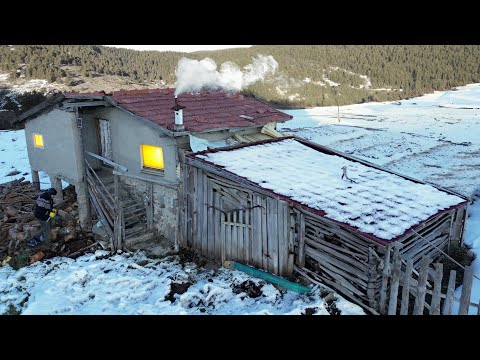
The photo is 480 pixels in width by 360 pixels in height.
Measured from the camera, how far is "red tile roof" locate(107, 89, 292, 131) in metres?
13.2

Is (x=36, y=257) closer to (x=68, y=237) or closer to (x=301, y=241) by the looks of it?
(x=68, y=237)

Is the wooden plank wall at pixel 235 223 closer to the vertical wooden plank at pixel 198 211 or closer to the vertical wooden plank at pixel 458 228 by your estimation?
the vertical wooden plank at pixel 198 211

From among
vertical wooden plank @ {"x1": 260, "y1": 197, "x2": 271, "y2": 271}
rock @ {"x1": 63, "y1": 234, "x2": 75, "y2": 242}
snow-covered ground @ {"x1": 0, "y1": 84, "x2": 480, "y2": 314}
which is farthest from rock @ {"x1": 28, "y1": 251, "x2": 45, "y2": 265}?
vertical wooden plank @ {"x1": 260, "y1": 197, "x2": 271, "y2": 271}

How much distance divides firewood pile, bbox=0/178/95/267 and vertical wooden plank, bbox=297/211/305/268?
7.81 m

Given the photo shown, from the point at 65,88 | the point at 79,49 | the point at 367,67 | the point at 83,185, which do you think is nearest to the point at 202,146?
the point at 83,185

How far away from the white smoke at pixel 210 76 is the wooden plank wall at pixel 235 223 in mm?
4721

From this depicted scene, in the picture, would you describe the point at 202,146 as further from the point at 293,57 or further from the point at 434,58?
the point at 434,58

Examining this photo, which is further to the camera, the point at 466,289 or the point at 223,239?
the point at 223,239

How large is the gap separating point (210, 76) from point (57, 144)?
6.79m

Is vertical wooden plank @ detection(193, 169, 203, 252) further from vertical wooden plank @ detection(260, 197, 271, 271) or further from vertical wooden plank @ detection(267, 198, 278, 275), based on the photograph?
vertical wooden plank @ detection(267, 198, 278, 275)

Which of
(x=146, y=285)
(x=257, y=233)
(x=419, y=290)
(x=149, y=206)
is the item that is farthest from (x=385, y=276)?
(x=149, y=206)

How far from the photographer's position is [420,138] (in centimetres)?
3191

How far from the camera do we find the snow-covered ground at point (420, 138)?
19.5 m

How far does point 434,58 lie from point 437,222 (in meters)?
78.1
